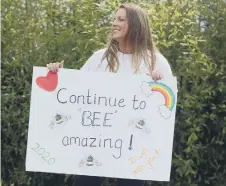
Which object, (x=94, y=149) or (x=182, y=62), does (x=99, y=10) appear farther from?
(x=94, y=149)

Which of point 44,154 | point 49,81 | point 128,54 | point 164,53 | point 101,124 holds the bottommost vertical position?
point 44,154

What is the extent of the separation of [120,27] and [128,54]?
0.17m

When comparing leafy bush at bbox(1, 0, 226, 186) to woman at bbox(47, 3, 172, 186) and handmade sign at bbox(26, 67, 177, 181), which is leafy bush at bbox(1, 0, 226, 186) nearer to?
woman at bbox(47, 3, 172, 186)

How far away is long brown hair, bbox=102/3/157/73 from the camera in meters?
4.24

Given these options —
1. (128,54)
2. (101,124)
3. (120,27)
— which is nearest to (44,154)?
(101,124)

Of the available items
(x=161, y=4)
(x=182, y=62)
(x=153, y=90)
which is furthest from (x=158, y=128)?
(x=161, y=4)

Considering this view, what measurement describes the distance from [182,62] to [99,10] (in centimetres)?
71

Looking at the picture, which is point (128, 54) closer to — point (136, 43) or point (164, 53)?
point (136, 43)

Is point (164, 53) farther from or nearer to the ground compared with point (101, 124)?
farther from the ground

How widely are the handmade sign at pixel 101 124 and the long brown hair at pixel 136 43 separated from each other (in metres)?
0.09

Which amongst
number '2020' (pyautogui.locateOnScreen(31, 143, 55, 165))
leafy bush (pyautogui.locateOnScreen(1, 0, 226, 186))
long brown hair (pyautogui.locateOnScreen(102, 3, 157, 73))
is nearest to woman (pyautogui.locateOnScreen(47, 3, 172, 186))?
long brown hair (pyautogui.locateOnScreen(102, 3, 157, 73))

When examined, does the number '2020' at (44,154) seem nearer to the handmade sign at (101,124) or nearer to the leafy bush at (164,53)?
the handmade sign at (101,124)

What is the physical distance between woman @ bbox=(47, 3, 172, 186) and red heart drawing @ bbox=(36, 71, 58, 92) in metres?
0.04

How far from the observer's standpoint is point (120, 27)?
4277 mm
